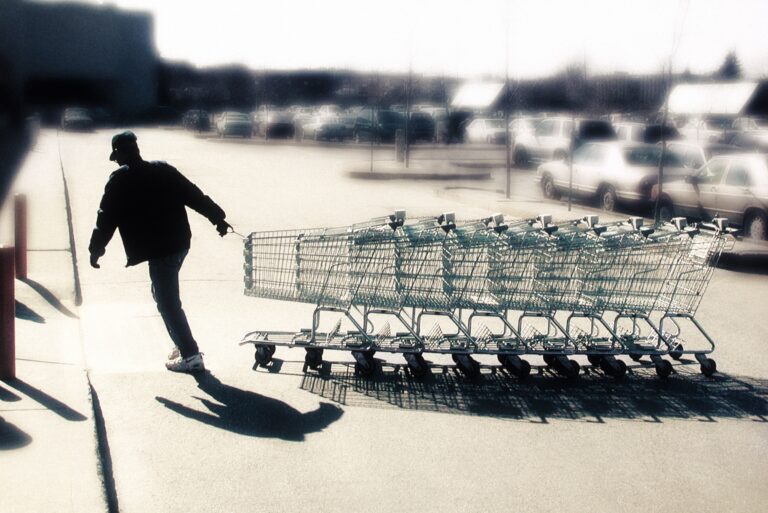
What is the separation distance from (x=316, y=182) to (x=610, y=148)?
947 cm

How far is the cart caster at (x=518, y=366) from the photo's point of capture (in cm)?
770

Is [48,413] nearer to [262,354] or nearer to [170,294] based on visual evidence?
[170,294]

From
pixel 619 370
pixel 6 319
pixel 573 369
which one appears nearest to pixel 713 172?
pixel 619 370

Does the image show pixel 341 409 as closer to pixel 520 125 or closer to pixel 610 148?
pixel 610 148

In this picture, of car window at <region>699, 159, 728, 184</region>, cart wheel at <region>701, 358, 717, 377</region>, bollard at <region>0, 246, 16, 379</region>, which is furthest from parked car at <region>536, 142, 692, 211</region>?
bollard at <region>0, 246, 16, 379</region>

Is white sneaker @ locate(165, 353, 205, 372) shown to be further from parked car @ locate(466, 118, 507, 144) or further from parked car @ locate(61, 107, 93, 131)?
parked car @ locate(61, 107, 93, 131)

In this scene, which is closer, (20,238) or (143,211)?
(143,211)

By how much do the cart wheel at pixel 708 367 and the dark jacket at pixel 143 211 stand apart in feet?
14.3

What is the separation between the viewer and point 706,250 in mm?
7824

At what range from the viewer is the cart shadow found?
6961 mm

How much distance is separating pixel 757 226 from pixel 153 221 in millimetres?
11045

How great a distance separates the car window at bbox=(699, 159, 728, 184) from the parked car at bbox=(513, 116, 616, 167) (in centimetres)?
1314

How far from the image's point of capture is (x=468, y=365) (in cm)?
764

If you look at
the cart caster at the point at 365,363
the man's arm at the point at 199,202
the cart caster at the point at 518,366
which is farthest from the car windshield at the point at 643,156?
the man's arm at the point at 199,202
